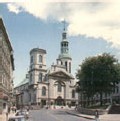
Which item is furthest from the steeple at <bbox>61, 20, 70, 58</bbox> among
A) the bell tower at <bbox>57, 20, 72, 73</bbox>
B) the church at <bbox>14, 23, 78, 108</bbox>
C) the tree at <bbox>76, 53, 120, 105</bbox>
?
the tree at <bbox>76, 53, 120, 105</bbox>

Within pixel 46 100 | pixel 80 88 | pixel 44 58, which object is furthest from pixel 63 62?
pixel 80 88

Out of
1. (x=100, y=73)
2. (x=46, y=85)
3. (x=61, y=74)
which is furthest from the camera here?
(x=61, y=74)

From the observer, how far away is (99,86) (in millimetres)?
82125

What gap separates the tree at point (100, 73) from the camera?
81.7 m

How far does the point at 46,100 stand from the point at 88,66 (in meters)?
65.7

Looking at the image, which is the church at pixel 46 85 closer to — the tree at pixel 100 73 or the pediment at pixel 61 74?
the pediment at pixel 61 74

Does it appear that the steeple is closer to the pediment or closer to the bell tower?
the bell tower

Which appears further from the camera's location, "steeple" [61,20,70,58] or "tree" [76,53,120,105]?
"steeple" [61,20,70,58]

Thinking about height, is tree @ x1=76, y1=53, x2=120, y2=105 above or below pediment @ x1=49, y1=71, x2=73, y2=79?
below

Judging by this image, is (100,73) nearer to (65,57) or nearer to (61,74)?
(61,74)

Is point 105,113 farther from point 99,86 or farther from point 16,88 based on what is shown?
point 16,88

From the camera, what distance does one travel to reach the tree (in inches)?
3216

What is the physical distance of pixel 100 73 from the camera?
8162cm

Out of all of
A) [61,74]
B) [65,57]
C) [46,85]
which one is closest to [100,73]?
[46,85]
